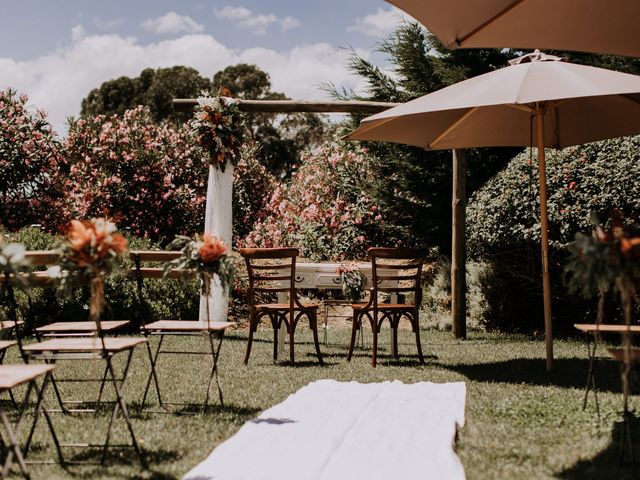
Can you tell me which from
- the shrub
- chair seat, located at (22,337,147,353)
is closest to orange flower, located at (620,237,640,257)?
chair seat, located at (22,337,147,353)

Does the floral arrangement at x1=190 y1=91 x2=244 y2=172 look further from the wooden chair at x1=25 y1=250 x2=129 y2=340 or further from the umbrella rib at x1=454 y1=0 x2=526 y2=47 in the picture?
the umbrella rib at x1=454 y1=0 x2=526 y2=47

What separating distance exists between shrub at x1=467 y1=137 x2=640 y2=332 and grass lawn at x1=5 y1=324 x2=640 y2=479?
3.82 feet

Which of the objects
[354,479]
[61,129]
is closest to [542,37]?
[354,479]

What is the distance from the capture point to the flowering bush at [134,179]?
1659 cm

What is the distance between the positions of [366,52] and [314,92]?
1207 millimetres

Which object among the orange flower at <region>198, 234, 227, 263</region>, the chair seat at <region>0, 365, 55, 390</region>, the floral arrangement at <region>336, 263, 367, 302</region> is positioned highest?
the orange flower at <region>198, 234, 227, 263</region>

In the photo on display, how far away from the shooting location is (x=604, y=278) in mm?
3598

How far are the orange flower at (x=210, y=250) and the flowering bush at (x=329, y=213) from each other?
9.03 m

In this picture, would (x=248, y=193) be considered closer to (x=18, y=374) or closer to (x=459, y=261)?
(x=459, y=261)

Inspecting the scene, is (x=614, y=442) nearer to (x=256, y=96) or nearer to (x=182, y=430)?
(x=182, y=430)

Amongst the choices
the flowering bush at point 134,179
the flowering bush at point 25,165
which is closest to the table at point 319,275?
the flowering bush at point 134,179

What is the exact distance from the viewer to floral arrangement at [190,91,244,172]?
34.7ft

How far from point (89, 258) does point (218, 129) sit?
6.82 metres

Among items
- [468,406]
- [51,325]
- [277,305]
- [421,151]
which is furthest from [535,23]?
[421,151]
